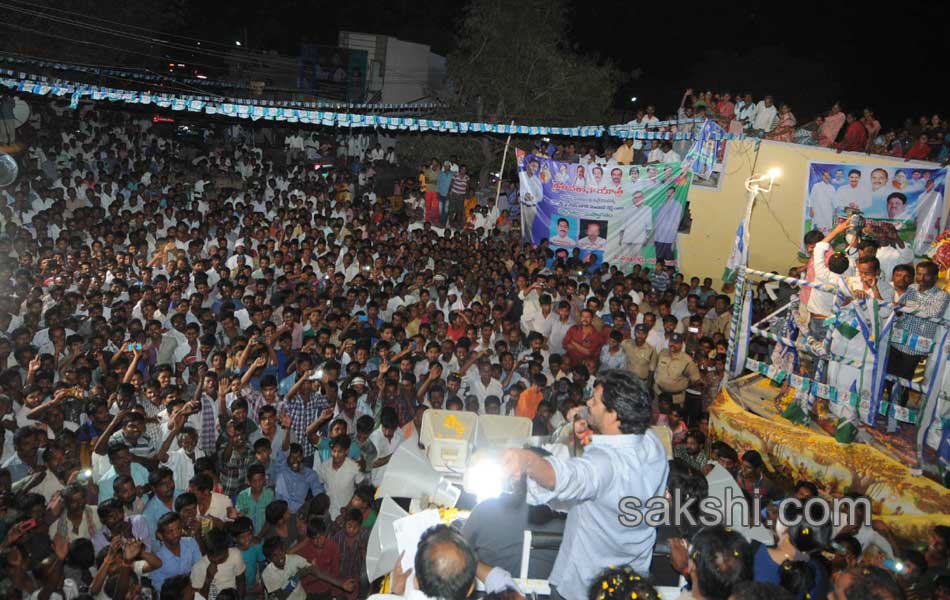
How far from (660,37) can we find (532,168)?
79.7 ft

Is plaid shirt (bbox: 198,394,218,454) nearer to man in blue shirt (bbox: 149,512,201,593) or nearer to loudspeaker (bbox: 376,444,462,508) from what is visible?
man in blue shirt (bbox: 149,512,201,593)

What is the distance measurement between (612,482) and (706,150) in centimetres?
1062

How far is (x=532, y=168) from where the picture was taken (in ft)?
41.8

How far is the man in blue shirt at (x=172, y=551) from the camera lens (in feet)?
15.4

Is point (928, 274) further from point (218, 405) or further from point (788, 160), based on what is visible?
point (788, 160)

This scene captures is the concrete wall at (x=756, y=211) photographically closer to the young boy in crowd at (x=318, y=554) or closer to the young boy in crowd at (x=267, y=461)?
the young boy in crowd at (x=267, y=461)

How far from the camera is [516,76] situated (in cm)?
1747

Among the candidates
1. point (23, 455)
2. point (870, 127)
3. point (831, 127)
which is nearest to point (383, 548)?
point (23, 455)

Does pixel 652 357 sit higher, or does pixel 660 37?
pixel 660 37

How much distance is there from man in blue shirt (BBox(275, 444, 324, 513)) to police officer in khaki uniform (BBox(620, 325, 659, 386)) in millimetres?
3879

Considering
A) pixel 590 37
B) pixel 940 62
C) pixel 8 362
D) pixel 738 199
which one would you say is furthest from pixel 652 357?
pixel 590 37

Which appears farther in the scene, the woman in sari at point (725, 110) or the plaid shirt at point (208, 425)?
the woman in sari at point (725, 110)

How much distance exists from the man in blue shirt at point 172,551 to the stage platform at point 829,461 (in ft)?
15.9

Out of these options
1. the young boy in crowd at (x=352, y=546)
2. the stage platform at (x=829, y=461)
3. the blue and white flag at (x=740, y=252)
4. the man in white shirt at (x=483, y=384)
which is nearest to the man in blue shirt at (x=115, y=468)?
the young boy in crowd at (x=352, y=546)
